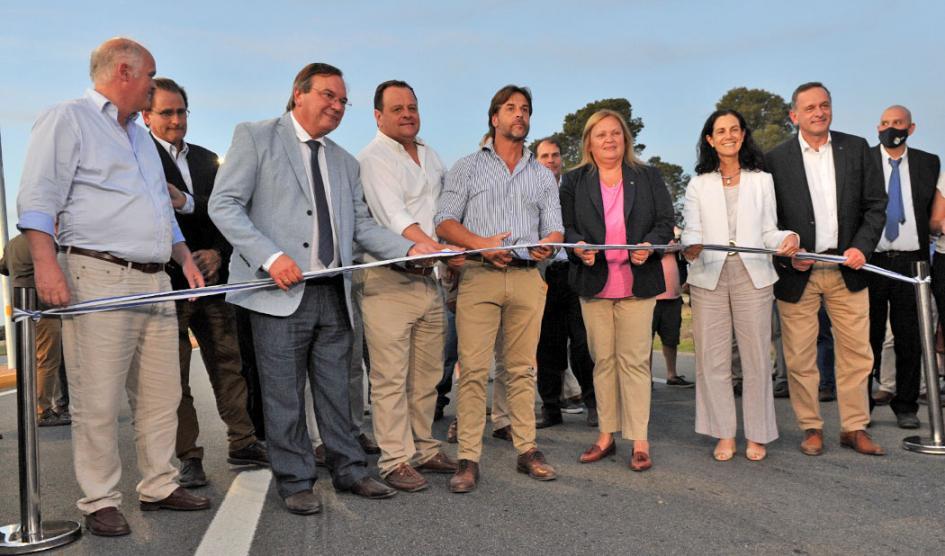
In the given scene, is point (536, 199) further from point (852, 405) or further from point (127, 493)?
point (127, 493)

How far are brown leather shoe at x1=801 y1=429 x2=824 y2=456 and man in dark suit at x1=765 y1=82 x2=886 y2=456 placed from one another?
0.29 ft

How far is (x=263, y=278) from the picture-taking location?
4.69 meters

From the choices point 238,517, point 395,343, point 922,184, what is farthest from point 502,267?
point 922,184

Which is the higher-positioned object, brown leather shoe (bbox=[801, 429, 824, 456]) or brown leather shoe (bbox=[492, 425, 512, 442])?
brown leather shoe (bbox=[801, 429, 824, 456])

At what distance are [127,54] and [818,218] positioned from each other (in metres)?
4.35

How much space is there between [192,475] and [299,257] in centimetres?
156

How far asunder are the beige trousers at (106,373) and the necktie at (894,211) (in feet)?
17.0

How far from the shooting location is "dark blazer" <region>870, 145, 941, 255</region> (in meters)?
6.64

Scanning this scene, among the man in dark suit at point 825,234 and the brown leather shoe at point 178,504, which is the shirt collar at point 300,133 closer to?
the brown leather shoe at point 178,504

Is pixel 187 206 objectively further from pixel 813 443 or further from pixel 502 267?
pixel 813 443

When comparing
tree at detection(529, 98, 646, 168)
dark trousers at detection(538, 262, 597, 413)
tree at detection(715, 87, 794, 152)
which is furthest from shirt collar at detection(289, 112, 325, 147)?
tree at detection(715, 87, 794, 152)

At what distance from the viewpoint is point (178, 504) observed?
4598 mm

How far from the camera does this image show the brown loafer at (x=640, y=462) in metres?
5.26

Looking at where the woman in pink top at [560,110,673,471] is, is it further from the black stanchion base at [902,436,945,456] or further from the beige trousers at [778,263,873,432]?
the black stanchion base at [902,436,945,456]
